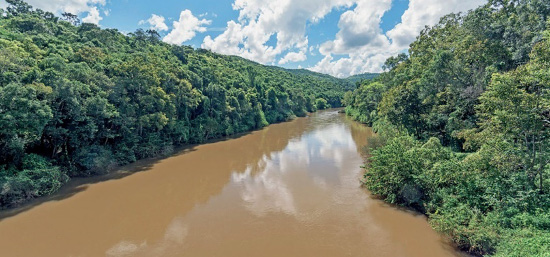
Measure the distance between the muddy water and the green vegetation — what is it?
1970 millimetres

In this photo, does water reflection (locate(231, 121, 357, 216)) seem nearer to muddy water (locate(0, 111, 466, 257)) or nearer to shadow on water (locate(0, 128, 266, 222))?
muddy water (locate(0, 111, 466, 257))

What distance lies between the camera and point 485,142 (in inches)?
380

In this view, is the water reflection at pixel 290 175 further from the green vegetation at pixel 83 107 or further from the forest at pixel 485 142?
the green vegetation at pixel 83 107

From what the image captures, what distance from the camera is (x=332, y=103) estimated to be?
289ft

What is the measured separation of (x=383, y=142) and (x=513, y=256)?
1449 centimetres

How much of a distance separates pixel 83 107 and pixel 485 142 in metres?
21.5

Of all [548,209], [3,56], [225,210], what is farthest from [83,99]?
[548,209]

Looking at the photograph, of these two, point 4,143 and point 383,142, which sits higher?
point 4,143

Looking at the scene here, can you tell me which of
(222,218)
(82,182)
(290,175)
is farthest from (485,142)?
(82,182)

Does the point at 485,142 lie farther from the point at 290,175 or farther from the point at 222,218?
the point at 290,175

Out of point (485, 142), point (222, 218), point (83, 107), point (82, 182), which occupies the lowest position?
point (222, 218)

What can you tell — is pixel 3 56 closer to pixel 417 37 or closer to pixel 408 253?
pixel 408 253

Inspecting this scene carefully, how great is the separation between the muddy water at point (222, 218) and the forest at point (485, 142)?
1382 millimetres

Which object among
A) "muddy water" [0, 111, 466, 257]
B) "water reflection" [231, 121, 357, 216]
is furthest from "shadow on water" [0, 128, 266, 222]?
"water reflection" [231, 121, 357, 216]
